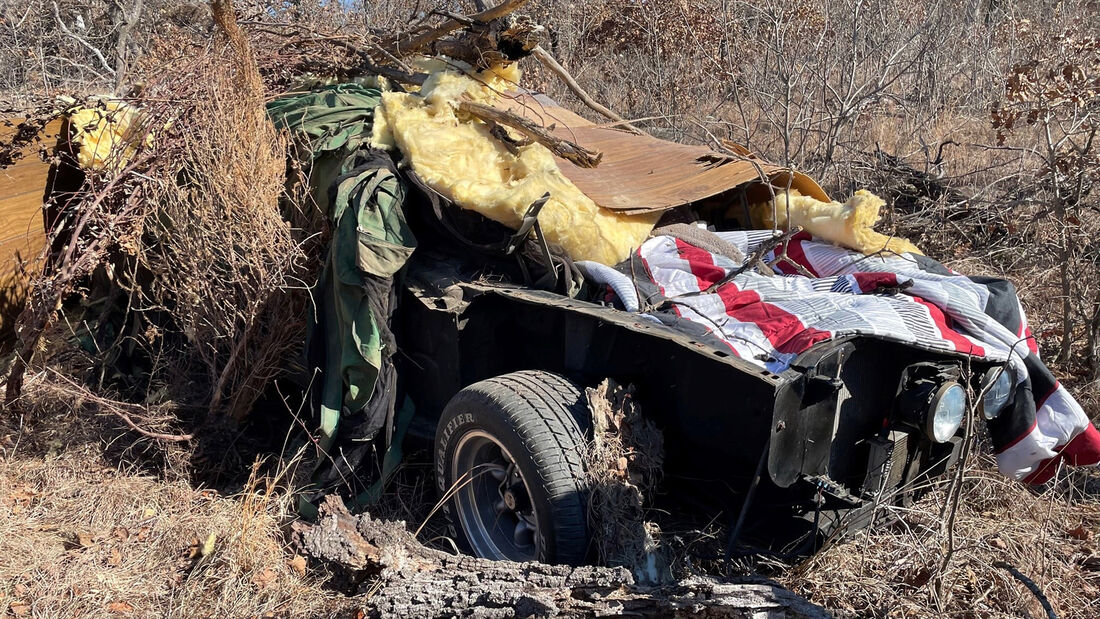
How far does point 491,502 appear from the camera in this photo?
3129 millimetres

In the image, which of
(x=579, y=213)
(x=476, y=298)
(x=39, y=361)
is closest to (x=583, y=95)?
(x=579, y=213)

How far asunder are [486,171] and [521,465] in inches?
52.9

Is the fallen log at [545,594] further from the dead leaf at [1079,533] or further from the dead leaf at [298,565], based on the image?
the dead leaf at [1079,533]

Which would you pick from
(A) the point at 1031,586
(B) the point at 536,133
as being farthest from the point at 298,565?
(A) the point at 1031,586

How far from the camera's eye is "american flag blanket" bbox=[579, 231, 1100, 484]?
2686 millimetres

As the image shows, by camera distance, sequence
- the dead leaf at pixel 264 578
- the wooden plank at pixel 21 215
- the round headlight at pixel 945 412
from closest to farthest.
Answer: the round headlight at pixel 945 412 → the dead leaf at pixel 264 578 → the wooden plank at pixel 21 215

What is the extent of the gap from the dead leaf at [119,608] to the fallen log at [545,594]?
0.81 meters

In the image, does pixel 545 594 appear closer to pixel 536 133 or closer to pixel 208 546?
pixel 208 546

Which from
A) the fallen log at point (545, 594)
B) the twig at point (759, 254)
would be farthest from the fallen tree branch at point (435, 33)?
the fallen log at point (545, 594)

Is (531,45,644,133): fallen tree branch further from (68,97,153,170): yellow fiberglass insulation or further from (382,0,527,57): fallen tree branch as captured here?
(68,97,153,170): yellow fiberglass insulation

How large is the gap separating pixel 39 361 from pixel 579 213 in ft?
9.14

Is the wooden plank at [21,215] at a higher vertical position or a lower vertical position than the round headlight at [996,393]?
higher

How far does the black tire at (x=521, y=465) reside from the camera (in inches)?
106

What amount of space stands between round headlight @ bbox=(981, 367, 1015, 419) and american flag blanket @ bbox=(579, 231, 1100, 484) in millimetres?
39
